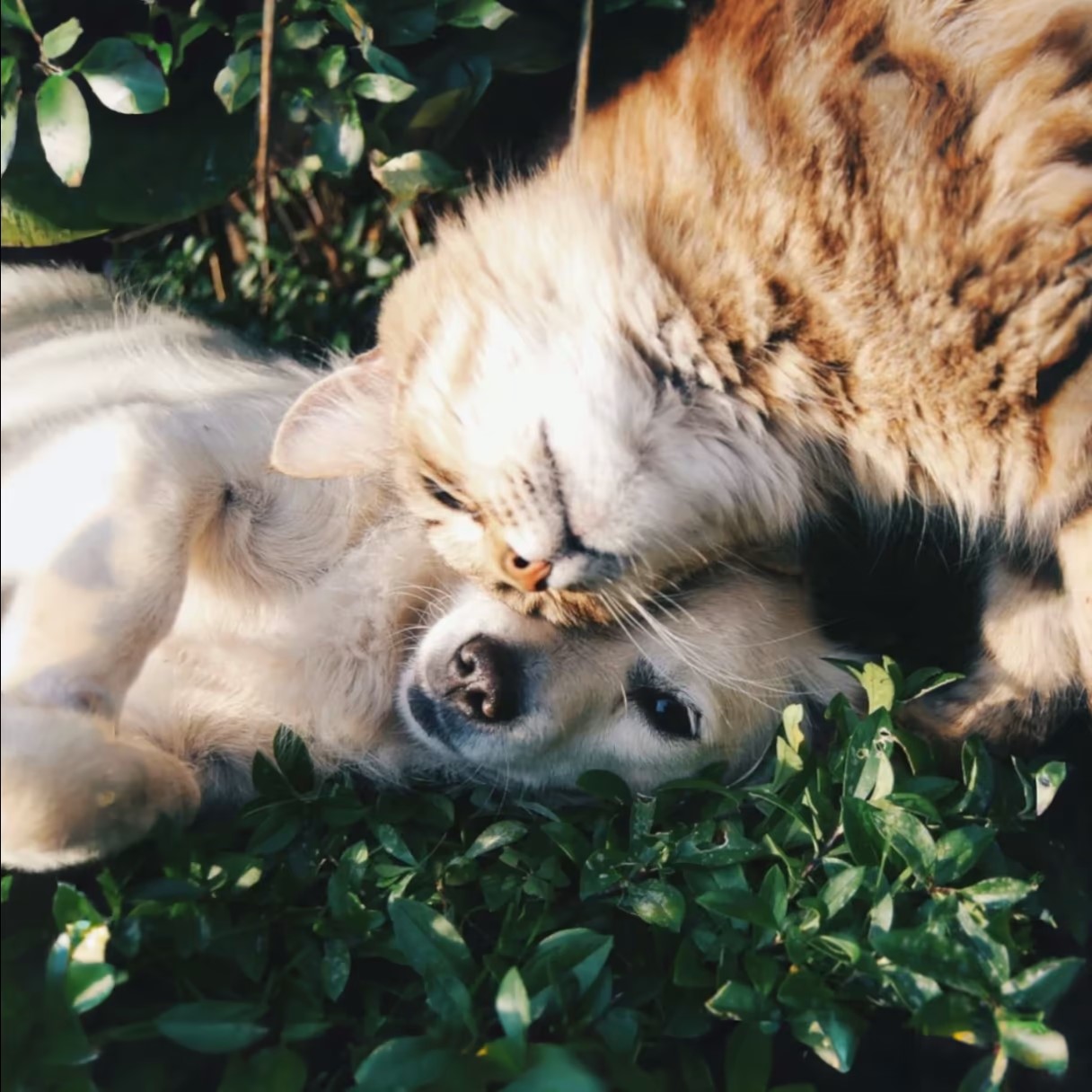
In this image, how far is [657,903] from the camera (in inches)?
61.7

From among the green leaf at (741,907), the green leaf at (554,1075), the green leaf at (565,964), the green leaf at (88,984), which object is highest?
the green leaf at (741,907)

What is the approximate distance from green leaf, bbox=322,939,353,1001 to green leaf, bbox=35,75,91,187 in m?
1.12

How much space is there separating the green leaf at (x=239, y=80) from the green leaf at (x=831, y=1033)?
1.48 metres

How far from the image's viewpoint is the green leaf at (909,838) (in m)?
1.49

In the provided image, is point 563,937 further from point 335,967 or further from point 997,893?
point 997,893

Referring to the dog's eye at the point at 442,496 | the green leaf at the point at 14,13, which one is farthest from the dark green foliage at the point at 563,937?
the green leaf at the point at 14,13

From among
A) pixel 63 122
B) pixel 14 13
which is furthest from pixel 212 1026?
pixel 14 13

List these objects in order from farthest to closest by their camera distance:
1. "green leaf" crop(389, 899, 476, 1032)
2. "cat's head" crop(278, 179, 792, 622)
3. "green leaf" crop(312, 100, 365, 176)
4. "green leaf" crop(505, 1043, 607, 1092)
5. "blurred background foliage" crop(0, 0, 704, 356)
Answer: "green leaf" crop(312, 100, 365, 176) < "blurred background foliage" crop(0, 0, 704, 356) < "cat's head" crop(278, 179, 792, 622) < "green leaf" crop(389, 899, 476, 1032) < "green leaf" crop(505, 1043, 607, 1092)

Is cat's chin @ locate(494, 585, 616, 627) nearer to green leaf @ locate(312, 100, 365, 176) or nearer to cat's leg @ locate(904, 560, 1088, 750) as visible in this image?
cat's leg @ locate(904, 560, 1088, 750)

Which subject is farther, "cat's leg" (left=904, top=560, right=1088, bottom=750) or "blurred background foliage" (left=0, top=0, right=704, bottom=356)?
"blurred background foliage" (left=0, top=0, right=704, bottom=356)

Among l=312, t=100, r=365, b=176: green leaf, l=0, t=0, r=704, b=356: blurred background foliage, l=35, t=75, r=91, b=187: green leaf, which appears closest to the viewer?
l=35, t=75, r=91, b=187: green leaf

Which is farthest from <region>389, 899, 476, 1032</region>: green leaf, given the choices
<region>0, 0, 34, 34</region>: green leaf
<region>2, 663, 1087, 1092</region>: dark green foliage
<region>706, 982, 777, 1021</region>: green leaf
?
<region>0, 0, 34, 34</region>: green leaf

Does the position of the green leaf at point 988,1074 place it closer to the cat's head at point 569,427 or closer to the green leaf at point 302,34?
the cat's head at point 569,427

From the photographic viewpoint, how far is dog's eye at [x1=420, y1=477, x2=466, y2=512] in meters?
1.77
